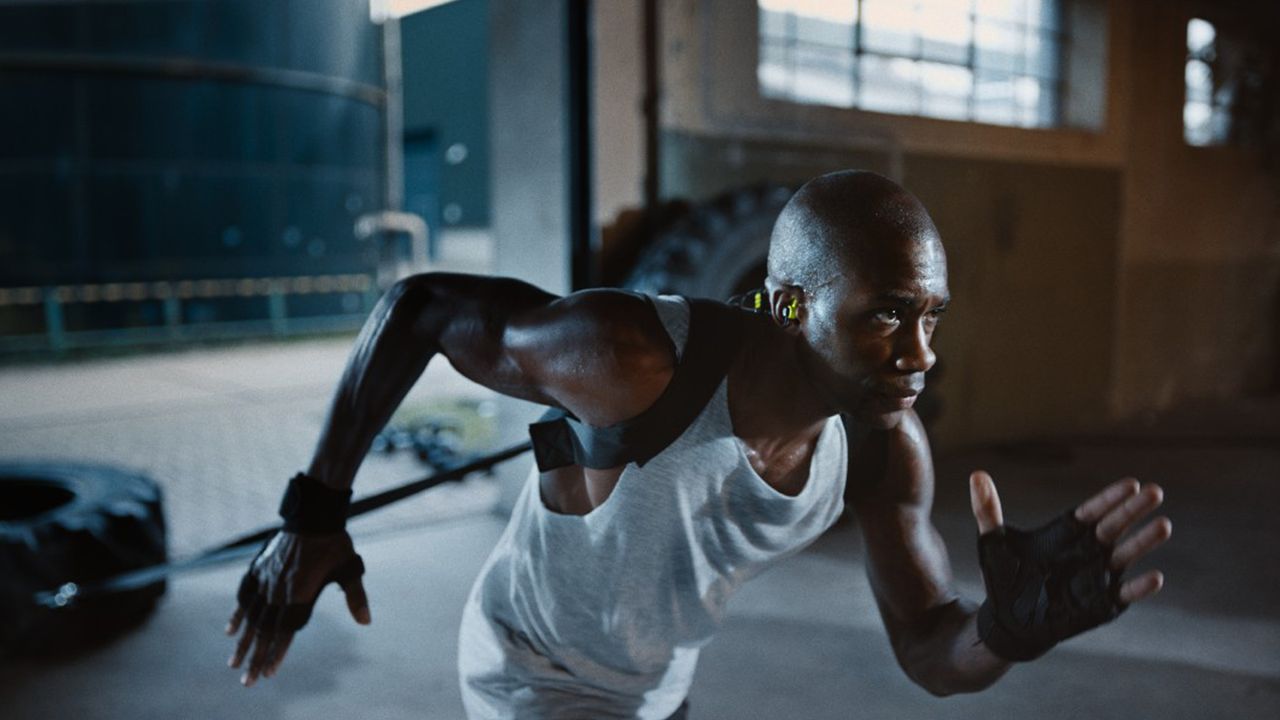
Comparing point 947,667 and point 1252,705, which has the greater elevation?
point 947,667

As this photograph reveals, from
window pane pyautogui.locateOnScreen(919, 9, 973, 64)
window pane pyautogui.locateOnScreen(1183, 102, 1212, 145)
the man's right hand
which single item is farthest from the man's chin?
window pane pyautogui.locateOnScreen(1183, 102, 1212, 145)

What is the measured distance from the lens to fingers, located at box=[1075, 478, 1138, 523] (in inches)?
50.3

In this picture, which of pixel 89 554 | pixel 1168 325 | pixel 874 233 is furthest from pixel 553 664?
pixel 1168 325

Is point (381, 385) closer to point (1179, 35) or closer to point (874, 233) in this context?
point (874, 233)

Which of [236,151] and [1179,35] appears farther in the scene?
[236,151]

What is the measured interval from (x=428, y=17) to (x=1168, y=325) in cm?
1478

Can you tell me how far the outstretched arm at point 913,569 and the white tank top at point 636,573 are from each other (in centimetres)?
7

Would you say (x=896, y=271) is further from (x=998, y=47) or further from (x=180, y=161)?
(x=180, y=161)

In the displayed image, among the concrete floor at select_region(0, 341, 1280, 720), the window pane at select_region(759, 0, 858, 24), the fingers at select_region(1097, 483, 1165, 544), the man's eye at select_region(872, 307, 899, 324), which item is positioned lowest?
the concrete floor at select_region(0, 341, 1280, 720)

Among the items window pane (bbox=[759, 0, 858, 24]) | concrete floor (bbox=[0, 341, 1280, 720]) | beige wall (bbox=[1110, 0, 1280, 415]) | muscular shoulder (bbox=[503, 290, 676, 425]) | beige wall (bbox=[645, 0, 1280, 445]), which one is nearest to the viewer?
muscular shoulder (bbox=[503, 290, 676, 425])

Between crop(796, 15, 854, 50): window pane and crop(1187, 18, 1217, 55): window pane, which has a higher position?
crop(1187, 18, 1217, 55): window pane

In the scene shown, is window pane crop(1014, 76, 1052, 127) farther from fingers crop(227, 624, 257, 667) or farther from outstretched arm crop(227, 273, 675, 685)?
fingers crop(227, 624, 257, 667)

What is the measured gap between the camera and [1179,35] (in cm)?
780

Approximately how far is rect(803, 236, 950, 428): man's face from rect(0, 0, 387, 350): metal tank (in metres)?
11.9
